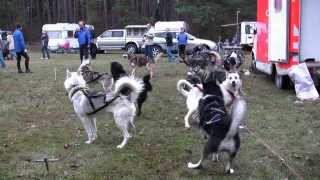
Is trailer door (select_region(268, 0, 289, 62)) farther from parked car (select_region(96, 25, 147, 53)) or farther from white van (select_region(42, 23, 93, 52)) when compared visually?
white van (select_region(42, 23, 93, 52))

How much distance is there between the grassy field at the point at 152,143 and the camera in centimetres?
704

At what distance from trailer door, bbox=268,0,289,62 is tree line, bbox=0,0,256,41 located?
3831cm

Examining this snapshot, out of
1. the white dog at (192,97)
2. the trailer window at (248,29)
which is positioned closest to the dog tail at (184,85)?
the white dog at (192,97)

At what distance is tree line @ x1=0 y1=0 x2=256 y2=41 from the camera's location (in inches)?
2156

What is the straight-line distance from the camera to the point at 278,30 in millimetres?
14602

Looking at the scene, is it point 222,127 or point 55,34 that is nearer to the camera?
point 222,127

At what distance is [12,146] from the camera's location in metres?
8.71

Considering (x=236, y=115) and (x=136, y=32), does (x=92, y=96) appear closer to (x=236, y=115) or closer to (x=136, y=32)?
(x=236, y=115)

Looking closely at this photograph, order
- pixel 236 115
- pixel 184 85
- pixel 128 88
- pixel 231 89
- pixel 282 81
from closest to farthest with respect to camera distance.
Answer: pixel 236 115 → pixel 128 88 → pixel 231 89 → pixel 184 85 → pixel 282 81

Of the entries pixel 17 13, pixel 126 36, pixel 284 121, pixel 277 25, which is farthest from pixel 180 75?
pixel 17 13

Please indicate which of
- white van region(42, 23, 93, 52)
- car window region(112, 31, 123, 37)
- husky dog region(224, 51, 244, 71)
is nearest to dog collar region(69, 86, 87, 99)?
husky dog region(224, 51, 244, 71)

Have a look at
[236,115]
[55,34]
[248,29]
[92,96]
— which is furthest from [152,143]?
[55,34]

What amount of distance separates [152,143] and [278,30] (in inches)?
278

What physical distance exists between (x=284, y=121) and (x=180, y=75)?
32.6 ft
